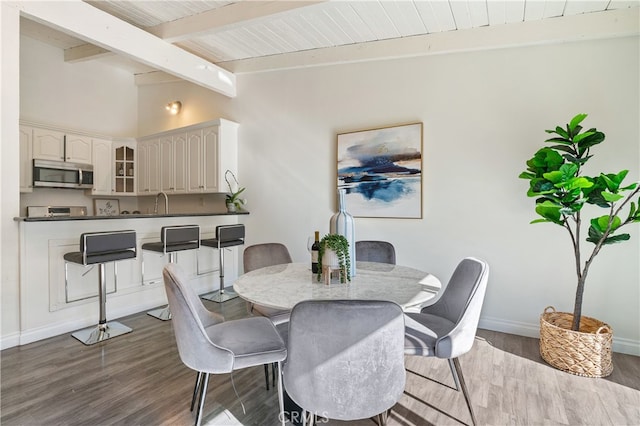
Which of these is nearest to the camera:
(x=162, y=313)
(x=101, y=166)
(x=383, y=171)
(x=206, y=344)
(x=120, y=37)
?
(x=206, y=344)

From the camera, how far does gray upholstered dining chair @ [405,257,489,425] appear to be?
5.07 feet

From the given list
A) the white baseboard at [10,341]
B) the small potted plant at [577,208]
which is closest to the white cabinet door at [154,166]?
the white baseboard at [10,341]

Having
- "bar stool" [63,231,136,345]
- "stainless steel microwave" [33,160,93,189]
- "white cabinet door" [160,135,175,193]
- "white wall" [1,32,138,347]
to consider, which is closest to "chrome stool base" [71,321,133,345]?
"bar stool" [63,231,136,345]

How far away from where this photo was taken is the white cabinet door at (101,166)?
502cm

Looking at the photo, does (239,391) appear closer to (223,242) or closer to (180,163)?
(223,242)

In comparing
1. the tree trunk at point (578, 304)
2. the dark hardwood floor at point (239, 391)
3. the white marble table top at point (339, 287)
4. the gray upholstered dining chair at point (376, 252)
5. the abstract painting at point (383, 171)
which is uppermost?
the abstract painting at point (383, 171)

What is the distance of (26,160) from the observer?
4.29 m

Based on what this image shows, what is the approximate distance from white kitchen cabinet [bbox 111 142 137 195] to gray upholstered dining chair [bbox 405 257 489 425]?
17.5ft

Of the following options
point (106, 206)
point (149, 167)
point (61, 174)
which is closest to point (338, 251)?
point (149, 167)

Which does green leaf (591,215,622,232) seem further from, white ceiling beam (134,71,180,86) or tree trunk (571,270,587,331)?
white ceiling beam (134,71,180,86)

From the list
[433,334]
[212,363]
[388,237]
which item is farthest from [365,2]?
[212,363]

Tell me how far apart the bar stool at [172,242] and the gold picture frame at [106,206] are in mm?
2587

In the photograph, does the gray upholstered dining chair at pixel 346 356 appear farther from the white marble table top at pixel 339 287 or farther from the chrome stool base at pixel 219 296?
the chrome stool base at pixel 219 296

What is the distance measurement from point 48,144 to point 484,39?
5700 mm
